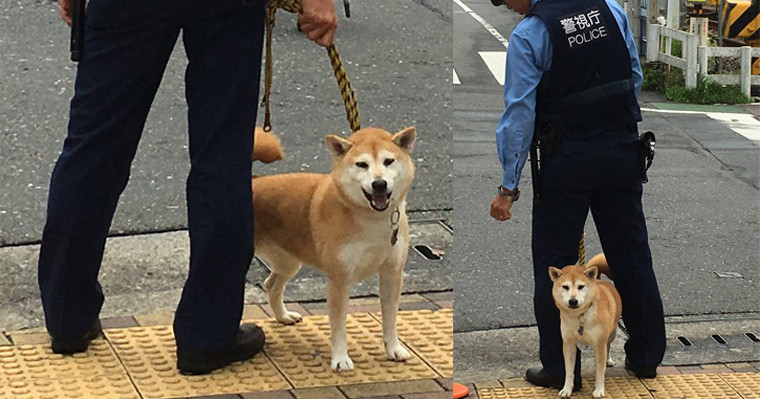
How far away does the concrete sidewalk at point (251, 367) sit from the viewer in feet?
11.5

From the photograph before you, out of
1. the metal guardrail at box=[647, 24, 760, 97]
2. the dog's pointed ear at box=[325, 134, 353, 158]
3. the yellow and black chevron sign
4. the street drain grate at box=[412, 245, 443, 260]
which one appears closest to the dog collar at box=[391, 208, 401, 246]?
the dog's pointed ear at box=[325, 134, 353, 158]

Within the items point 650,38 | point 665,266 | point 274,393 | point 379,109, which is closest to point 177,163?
point 379,109

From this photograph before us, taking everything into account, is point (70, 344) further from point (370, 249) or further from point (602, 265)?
point (602, 265)

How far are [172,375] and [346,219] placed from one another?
682 mm

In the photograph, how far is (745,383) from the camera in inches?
170

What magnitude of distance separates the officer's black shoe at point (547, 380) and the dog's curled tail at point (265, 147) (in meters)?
1.07

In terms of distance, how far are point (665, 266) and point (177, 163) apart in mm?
2428

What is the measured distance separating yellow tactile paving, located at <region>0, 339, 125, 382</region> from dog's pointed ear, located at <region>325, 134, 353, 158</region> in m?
0.90

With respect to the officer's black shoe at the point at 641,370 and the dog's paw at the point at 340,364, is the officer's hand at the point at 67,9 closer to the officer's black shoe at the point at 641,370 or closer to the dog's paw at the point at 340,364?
the dog's paw at the point at 340,364

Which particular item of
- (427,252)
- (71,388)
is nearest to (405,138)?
(71,388)

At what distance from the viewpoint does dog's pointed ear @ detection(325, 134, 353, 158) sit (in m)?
3.45

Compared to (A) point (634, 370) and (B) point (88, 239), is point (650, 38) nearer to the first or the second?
(A) point (634, 370)

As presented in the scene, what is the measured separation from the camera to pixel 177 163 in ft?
20.1

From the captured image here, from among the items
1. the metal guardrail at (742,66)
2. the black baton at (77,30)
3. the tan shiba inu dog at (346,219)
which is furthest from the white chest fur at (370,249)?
the metal guardrail at (742,66)
